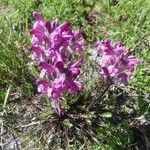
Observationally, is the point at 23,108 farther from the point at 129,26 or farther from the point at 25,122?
the point at 129,26

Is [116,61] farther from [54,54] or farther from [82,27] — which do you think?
[82,27]

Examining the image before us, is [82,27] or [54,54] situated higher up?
[82,27]

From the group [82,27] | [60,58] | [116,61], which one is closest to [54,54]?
[60,58]

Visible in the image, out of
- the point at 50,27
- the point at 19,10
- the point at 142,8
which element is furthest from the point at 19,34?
the point at 142,8

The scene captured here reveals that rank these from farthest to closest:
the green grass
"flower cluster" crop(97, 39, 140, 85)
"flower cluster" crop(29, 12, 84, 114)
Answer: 1. the green grass
2. "flower cluster" crop(97, 39, 140, 85)
3. "flower cluster" crop(29, 12, 84, 114)

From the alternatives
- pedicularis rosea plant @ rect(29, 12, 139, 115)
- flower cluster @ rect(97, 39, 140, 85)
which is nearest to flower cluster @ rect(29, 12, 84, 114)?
pedicularis rosea plant @ rect(29, 12, 139, 115)

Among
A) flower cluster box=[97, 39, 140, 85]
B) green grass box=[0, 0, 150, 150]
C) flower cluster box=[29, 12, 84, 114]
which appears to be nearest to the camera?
flower cluster box=[29, 12, 84, 114]

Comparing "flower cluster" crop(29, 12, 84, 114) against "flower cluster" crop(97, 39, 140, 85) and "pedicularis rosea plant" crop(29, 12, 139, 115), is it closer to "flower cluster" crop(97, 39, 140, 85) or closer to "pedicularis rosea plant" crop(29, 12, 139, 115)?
"pedicularis rosea plant" crop(29, 12, 139, 115)
